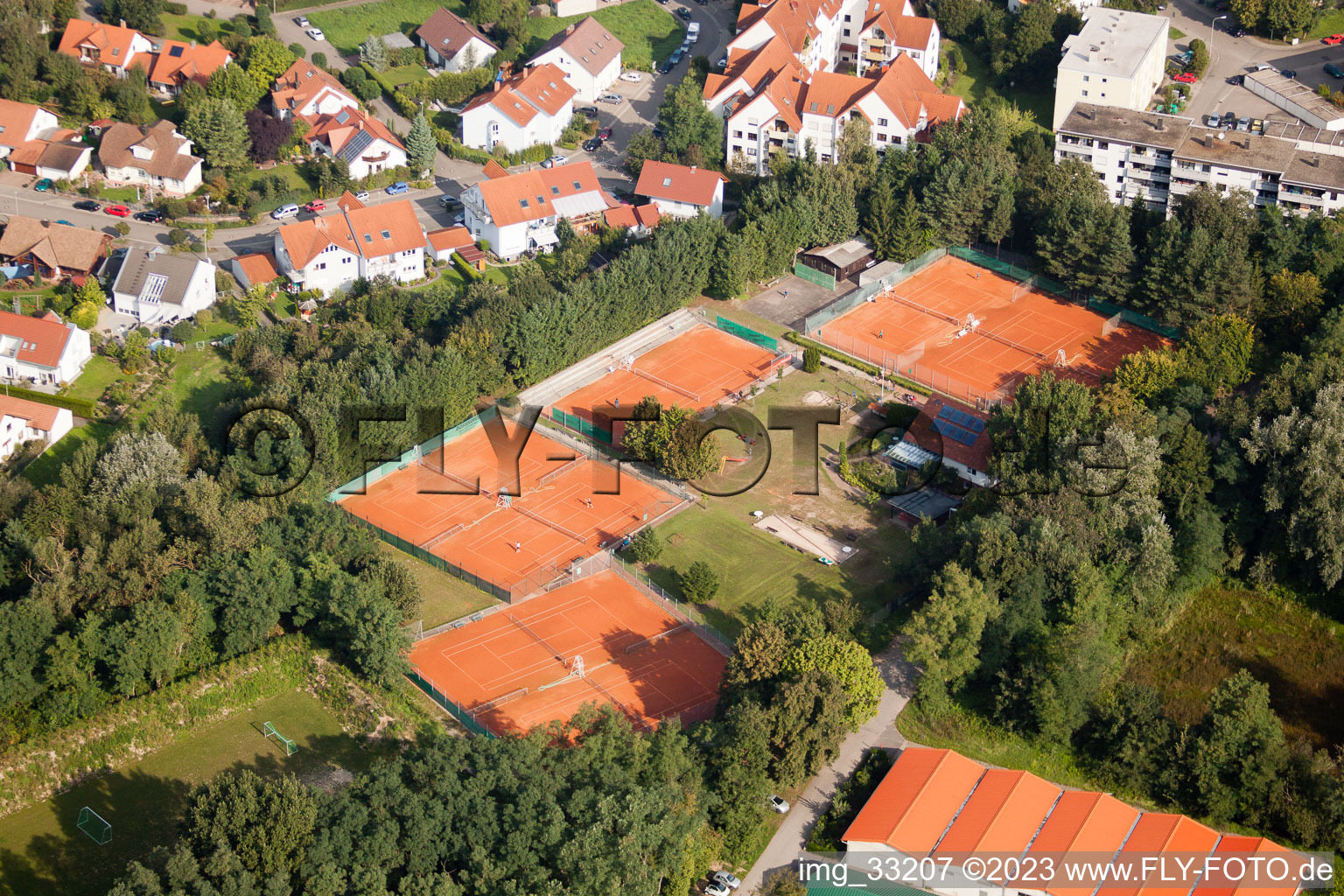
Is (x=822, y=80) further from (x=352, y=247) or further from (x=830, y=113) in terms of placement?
(x=352, y=247)

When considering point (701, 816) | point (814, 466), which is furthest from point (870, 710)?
point (814, 466)

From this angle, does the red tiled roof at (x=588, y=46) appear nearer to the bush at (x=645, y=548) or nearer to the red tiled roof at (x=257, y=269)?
the red tiled roof at (x=257, y=269)

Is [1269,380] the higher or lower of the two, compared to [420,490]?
higher

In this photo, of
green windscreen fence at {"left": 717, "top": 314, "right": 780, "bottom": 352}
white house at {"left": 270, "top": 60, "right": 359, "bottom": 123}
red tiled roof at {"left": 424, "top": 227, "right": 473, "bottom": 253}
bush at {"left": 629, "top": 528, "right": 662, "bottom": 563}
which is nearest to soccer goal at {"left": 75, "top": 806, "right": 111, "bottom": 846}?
bush at {"left": 629, "top": 528, "right": 662, "bottom": 563}

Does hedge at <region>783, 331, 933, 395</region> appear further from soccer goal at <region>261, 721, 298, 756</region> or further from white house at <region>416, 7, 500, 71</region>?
white house at <region>416, 7, 500, 71</region>

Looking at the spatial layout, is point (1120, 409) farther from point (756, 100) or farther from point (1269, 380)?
point (756, 100)

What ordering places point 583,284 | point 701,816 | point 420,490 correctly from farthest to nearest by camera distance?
1. point 583,284
2. point 420,490
3. point 701,816
